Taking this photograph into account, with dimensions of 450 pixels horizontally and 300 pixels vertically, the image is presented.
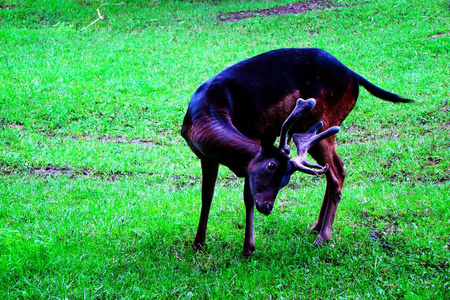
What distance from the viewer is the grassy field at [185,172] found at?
4.50 meters

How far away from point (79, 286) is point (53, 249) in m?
0.68

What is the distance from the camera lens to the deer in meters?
4.03

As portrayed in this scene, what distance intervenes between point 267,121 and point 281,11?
40.8 ft

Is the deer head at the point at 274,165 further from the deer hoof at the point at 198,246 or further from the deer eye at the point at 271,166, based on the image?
the deer hoof at the point at 198,246

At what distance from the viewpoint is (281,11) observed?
55.0 ft

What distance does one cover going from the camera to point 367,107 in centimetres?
1002

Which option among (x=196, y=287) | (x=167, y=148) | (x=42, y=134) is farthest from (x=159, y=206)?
(x=42, y=134)

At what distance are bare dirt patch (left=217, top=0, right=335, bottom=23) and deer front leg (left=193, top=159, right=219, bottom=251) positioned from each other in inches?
475

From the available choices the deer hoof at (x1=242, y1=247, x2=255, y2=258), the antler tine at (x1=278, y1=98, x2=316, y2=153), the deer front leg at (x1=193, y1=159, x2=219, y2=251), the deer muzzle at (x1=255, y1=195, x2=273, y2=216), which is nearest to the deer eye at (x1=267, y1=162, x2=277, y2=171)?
the antler tine at (x1=278, y1=98, x2=316, y2=153)

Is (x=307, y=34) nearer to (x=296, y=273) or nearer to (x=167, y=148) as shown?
(x=167, y=148)

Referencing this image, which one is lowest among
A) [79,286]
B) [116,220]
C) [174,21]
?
[174,21]

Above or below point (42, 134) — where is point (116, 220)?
above

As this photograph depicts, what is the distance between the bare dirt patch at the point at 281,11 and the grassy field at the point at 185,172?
612mm

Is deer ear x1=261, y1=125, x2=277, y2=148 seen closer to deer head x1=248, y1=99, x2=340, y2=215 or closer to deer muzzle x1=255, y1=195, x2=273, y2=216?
deer head x1=248, y1=99, x2=340, y2=215
